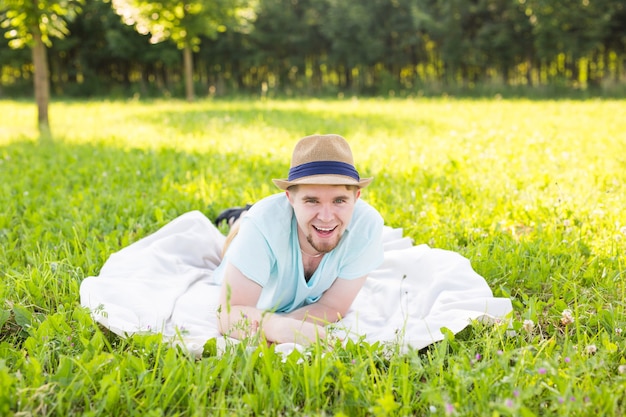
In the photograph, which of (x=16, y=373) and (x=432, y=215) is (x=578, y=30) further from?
(x=16, y=373)

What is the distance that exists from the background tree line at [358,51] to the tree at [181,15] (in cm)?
20

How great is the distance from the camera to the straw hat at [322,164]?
2.86 m

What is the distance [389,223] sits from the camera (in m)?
5.09

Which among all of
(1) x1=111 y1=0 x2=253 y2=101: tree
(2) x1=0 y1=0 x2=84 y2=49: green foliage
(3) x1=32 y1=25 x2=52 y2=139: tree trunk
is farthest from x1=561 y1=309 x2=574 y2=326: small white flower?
(1) x1=111 y1=0 x2=253 y2=101: tree

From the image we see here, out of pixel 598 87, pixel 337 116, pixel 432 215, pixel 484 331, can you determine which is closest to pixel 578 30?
pixel 598 87

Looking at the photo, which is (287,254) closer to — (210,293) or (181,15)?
(210,293)

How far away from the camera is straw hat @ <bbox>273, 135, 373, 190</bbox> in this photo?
2.86 m

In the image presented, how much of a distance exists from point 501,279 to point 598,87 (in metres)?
20.6

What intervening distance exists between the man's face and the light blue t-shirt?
15 centimetres

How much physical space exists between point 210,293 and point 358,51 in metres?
24.3

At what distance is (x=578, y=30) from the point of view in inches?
825

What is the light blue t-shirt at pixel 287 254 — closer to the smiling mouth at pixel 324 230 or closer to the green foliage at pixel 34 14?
the smiling mouth at pixel 324 230

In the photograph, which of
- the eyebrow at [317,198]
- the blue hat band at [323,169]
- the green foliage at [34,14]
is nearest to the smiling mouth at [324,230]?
the eyebrow at [317,198]

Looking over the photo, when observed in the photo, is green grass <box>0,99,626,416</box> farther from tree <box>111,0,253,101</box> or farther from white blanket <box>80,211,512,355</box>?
tree <box>111,0,253,101</box>
